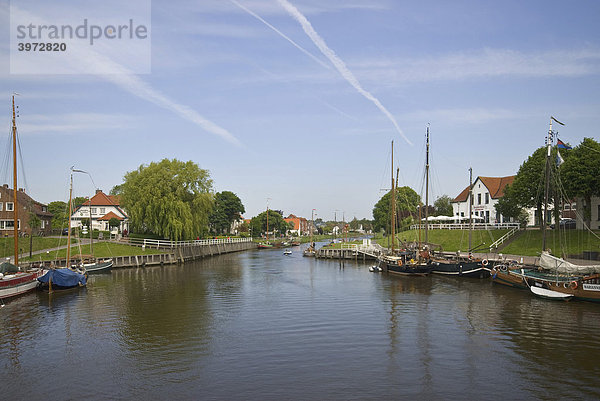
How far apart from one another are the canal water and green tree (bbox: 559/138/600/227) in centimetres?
1752

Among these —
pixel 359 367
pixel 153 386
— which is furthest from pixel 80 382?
pixel 359 367

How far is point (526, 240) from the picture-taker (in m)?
53.6

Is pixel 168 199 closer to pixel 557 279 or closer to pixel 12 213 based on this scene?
pixel 12 213

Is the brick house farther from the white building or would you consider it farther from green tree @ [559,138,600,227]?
the white building

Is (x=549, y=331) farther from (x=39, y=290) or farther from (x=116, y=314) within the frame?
(x=39, y=290)

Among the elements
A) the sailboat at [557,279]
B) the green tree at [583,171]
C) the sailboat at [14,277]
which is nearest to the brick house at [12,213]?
the sailboat at [14,277]

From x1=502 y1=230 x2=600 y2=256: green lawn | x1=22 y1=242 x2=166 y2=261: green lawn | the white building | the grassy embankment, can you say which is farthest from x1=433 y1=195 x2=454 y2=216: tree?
x1=22 y1=242 x2=166 y2=261: green lawn

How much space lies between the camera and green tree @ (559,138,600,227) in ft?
147

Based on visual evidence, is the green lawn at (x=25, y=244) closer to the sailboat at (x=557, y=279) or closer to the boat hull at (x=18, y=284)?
the boat hull at (x=18, y=284)

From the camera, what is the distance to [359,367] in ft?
59.3

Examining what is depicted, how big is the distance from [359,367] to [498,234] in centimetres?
4968

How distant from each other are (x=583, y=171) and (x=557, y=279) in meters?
19.5

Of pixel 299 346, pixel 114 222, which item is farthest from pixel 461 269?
pixel 114 222

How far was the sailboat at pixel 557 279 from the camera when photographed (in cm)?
2975
